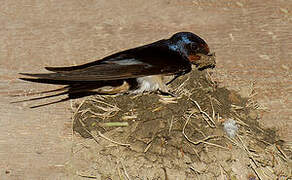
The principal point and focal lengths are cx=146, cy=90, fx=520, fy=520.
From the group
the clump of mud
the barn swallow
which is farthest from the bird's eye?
the clump of mud

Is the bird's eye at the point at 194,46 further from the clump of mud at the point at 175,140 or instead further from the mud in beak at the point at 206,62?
the clump of mud at the point at 175,140

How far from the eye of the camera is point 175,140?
1917 millimetres

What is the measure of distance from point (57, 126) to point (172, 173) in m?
0.52

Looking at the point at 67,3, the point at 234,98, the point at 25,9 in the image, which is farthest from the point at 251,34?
the point at 25,9

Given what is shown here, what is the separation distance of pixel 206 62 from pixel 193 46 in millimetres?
85

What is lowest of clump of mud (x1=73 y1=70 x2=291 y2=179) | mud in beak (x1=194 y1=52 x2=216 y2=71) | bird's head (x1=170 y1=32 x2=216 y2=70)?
clump of mud (x1=73 y1=70 x2=291 y2=179)

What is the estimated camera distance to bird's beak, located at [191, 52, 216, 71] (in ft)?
6.98

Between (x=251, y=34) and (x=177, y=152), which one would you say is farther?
(x=251, y=34)

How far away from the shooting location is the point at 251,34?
7.34 feet

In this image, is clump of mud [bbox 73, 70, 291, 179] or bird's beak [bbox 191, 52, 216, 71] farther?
bird's beak [bbox 191, 52, 216, 71]

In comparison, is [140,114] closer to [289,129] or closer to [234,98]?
[234,98]

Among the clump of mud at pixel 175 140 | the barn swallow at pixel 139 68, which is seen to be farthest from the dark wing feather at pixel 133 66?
the clump of mud at pixel 175 140

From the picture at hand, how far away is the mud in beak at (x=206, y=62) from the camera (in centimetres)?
213

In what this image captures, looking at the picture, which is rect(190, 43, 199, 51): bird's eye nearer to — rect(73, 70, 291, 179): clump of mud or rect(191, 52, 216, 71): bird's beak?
rect(191, 52, 216, 71): bird's beak
